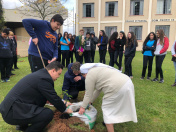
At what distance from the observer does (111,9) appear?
20156 mm

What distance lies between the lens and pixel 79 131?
8.28ft

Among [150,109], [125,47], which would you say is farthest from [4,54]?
[150,109]

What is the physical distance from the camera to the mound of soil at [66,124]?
2.53 metres

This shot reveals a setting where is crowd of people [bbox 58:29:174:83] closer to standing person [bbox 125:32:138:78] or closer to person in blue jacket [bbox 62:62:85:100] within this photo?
standing person [bbox 125:32:138:78]

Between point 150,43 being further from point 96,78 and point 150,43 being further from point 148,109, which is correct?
point 96,78

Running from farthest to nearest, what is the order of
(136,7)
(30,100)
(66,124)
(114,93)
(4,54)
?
1. (136,7)
2. (4,54)
3. (66,124)
4. (114,93)
5. (30,100)

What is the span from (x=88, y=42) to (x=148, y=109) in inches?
190

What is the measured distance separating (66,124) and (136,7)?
786 inches

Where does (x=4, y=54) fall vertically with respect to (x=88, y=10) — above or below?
below

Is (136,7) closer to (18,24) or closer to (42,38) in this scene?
(18,24)

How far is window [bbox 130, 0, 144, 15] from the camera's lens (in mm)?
19248

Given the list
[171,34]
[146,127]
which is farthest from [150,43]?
[171,34]

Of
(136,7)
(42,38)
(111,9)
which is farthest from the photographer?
(111,9)

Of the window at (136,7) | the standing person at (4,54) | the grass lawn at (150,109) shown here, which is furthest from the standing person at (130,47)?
the window at (136,7)
